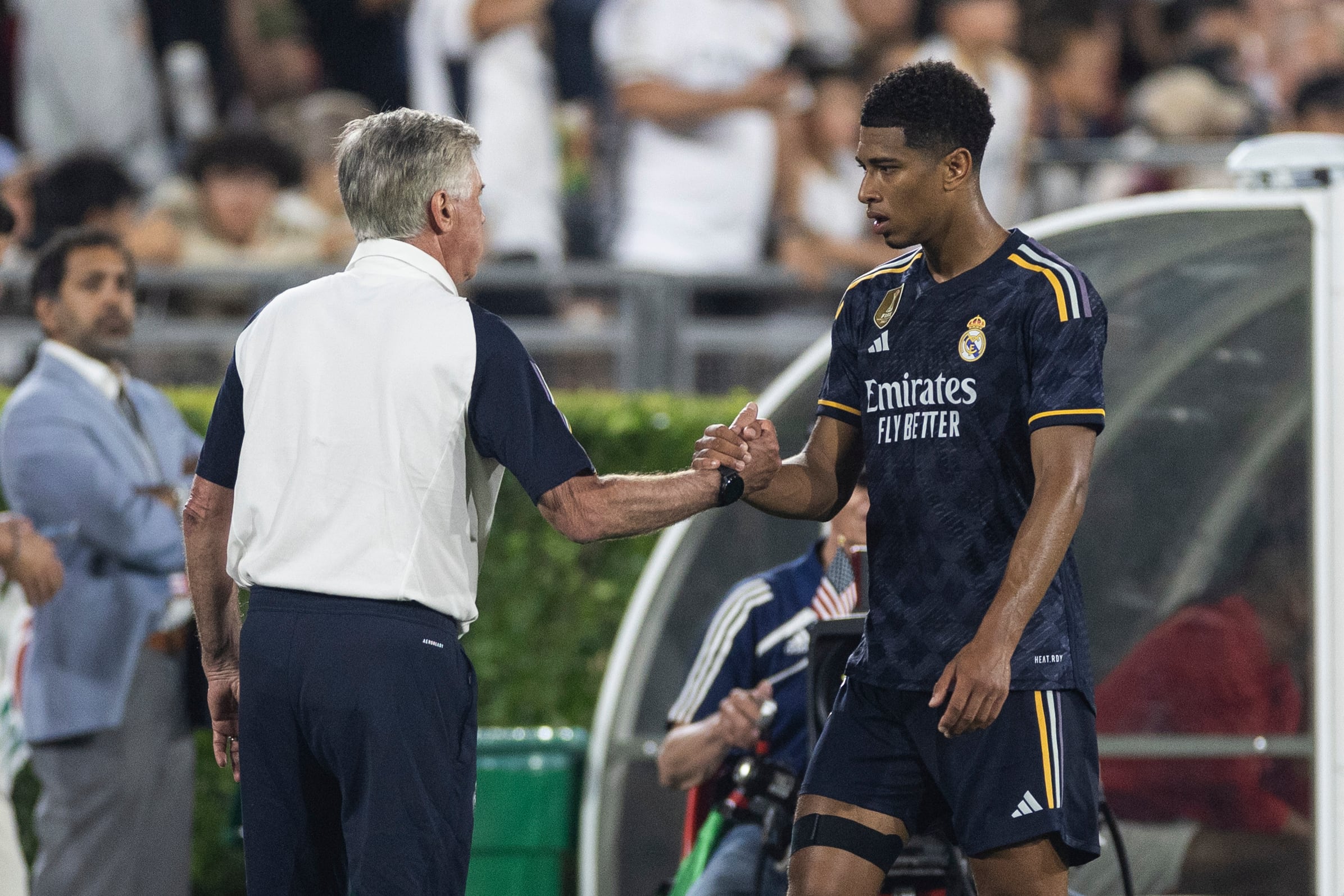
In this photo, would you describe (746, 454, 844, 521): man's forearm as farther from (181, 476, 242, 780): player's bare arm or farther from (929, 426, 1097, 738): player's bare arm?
(181, 476, 242, 780): player's bare arm

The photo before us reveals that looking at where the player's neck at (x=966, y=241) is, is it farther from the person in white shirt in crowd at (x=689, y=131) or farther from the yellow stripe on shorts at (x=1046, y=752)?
the person in white shirt in crowd at (x=689, y=131)

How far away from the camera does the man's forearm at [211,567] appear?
11.8 feet

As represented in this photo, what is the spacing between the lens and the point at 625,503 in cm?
348

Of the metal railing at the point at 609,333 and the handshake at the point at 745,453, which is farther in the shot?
the metal railing at the point at 609,333

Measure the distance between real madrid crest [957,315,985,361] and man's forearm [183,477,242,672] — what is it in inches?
57.9

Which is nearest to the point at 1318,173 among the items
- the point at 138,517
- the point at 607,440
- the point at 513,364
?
the point at 513,364

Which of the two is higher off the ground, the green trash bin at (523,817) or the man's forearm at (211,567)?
the man's forearm at (211,567)

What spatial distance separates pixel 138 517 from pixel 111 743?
66 cm

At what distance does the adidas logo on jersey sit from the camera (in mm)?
3303

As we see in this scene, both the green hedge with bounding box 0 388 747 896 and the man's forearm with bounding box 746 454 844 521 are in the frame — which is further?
the green hedge with bounding box 0 388 747 896

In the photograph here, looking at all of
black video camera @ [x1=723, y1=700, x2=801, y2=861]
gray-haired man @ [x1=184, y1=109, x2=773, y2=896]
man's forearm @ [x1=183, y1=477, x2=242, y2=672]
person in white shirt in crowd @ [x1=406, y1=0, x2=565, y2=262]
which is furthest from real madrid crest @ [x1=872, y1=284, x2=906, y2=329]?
person in white shirt in crowd @ [x1=406, y1=0, x2=565, y2=262]

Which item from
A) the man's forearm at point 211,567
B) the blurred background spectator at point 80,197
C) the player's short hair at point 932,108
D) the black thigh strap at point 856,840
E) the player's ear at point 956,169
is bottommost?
the black thigh strap at point 856,840

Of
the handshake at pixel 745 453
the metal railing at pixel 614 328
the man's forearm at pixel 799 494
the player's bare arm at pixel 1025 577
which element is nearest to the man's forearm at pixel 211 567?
the handshake at pixel 745 453

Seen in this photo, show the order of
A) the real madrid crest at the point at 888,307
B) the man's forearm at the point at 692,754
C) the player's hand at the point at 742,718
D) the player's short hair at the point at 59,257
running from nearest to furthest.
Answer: the real madrid crest at the point at 888,307 < the player's hand at the point at 742,718 < the man's forearm at the point at 692,754 < the player's short hair at the point at 59,257
